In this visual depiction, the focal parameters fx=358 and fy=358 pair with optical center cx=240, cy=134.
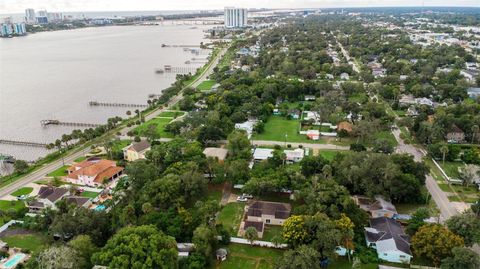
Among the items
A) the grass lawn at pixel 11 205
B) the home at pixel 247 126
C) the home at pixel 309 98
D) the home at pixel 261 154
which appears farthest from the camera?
the home at pixel 309 98

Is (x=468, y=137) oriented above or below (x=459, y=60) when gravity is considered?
below

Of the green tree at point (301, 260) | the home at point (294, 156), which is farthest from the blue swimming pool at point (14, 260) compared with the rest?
the home at point (294, 156)

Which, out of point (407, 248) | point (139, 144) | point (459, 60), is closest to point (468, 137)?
point (407, 248)

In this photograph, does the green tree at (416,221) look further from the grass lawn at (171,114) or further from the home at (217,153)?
the grass lawn at (171,114)

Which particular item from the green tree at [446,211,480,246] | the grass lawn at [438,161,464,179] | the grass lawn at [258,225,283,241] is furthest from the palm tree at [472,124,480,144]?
the grass lawn at [258,225,283,241]

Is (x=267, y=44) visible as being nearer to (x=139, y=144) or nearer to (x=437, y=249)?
(x=139, y=144)

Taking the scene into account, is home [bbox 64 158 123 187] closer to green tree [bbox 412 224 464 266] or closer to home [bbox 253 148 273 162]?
home [bbox 253 148 273 162]

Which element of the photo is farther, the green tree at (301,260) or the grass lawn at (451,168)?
the grass lawn at (451,168)
